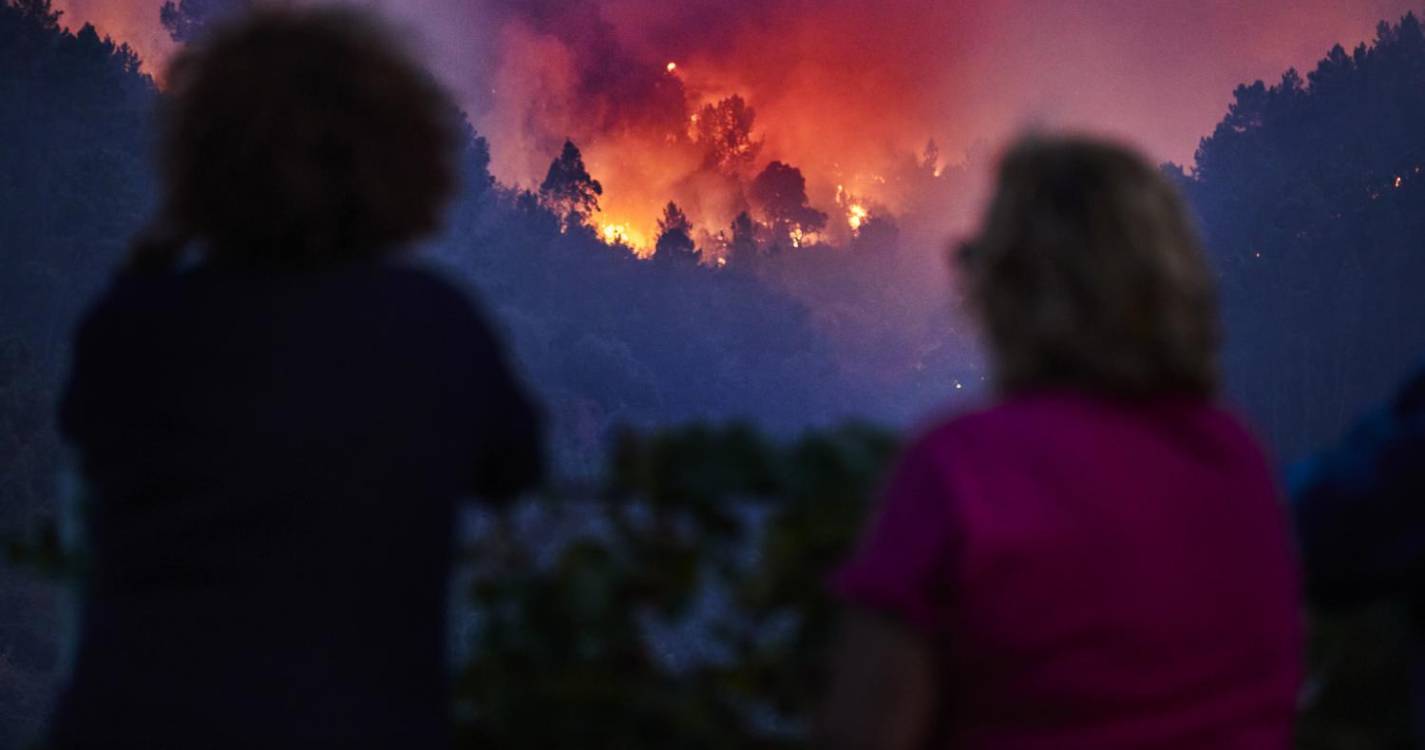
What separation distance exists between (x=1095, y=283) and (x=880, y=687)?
445 mm

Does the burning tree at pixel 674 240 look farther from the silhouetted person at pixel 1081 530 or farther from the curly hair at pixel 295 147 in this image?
the silhouetted person at pixel 1081 530

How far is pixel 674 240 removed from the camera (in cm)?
8812

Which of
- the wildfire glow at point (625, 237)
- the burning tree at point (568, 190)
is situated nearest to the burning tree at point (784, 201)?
the wildfire glow at point (625, 237)

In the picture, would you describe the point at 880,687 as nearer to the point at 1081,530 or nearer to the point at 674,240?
the point at 1081,530

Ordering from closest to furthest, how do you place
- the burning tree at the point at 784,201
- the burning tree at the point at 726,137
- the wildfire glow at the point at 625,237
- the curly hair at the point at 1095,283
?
the curly hair at the point at 1095,283 → the wildfire glow at the point at 625,237 → the burning tree at the point at 784,201 → the burning tree at the point at 726,137

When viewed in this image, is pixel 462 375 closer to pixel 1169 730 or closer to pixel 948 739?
pixel 948 739

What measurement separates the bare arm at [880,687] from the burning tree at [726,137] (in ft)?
310

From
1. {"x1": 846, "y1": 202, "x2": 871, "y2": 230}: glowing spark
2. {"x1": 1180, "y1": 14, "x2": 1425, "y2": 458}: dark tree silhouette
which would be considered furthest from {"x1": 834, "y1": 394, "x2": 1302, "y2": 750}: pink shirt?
{"x1": 846, "y1": 202, "x2": 871, "y2": 230}: glowing spark

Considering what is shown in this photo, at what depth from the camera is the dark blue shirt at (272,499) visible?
1.42m

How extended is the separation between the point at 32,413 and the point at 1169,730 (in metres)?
44.2

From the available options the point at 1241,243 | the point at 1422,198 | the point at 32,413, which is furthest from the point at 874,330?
the point at 32,413


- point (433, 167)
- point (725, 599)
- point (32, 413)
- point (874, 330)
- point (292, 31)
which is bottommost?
point (725, 599)

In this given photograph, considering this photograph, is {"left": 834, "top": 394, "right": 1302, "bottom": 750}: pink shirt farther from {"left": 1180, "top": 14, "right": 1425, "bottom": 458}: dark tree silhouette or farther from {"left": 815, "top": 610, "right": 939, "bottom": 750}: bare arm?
{"left": 1180, "top": 14, "right": 1425, "bottom": 458}: dark tree silhouette

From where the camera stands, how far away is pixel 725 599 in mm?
1657
